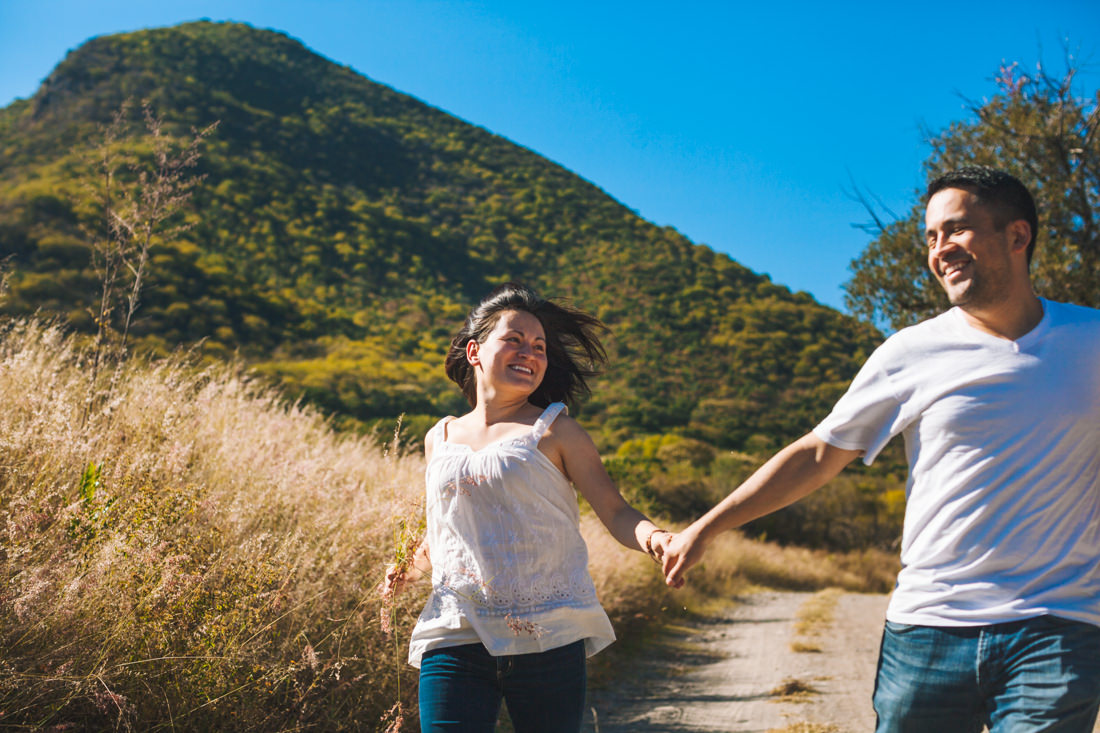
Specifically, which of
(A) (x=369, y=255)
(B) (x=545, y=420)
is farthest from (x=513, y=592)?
(A) (x=369, y=255)

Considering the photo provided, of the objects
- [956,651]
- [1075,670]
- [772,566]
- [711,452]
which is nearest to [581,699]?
[956,651]

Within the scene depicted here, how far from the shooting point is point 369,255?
48.9m

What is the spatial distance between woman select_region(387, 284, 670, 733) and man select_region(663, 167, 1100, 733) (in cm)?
90

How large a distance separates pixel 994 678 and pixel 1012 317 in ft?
3.15

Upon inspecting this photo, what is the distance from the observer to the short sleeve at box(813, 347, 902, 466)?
2424 mm

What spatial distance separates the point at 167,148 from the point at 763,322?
42.7 meters

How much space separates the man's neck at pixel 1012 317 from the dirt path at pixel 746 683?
3639 millimetres

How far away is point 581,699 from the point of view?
2.75 metres

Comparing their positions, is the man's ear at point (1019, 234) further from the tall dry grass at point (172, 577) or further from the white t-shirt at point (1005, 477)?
the tall dry grass at point (172, 577)

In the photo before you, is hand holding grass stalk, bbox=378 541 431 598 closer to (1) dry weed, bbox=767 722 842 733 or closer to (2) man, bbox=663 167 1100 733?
→ (2) man, bbox=663 167 1100 733

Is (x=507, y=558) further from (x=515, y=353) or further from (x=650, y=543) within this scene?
(x=515, y=353)

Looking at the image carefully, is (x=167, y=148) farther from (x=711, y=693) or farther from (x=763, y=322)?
(x=763, y=322)

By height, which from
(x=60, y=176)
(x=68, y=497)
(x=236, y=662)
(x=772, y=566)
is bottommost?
(x=772, y=566)

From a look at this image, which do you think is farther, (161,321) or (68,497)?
(161,321)
